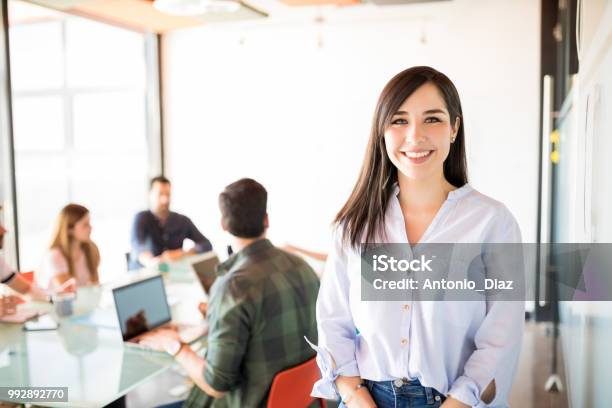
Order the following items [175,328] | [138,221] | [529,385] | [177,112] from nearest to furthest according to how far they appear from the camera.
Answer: [175,328]
[529,385]
[138,221]
[177,112]

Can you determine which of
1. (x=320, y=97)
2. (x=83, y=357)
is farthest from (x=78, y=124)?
(x=83, y=357)

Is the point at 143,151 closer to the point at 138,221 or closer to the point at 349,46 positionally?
the point at 138,221

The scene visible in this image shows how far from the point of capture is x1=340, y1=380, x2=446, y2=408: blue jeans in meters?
1.19

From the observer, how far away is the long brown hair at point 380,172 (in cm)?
117

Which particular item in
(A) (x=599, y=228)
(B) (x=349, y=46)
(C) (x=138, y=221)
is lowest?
(C) (x=138, y=221)

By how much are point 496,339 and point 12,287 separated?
2487 millimetres

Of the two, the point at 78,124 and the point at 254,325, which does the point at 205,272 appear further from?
the point at 78,124

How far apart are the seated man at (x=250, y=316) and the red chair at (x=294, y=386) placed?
10cm

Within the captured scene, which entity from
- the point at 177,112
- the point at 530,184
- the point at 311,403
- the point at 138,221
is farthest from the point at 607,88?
the point at 177,112

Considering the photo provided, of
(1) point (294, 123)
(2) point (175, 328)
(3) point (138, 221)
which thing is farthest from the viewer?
(1) point (294, 123)

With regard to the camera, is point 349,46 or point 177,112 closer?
point 349,46

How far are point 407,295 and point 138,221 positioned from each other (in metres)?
3.44

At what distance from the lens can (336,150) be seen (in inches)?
206

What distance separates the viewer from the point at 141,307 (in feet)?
7.66
